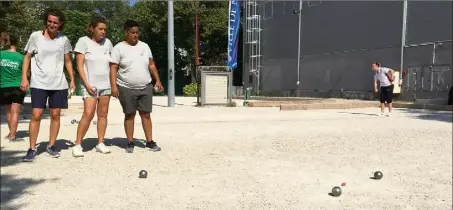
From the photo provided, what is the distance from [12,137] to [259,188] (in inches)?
160

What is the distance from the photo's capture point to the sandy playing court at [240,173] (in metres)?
3.37

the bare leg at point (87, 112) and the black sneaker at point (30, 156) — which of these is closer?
the black sneaker at point (30, 156)

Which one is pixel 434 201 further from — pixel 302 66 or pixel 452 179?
pixel 302 66

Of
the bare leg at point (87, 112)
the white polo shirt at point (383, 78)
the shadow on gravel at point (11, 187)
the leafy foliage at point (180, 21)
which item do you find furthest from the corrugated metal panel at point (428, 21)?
the leafy foliage at point (180, 21)

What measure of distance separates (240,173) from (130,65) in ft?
6.35

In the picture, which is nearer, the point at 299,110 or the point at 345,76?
the point at 299,110

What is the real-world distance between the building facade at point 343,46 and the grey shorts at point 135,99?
14.3 m

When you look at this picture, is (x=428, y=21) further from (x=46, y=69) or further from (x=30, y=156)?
(x=30, y=156)

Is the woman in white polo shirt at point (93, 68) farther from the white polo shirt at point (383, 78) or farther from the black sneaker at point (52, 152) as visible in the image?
the white polo shirt at point (383, 78)

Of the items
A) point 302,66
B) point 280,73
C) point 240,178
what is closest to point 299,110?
point 240,178

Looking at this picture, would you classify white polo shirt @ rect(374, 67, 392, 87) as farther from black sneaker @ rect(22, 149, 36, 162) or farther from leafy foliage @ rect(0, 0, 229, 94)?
leafy foliage @ rect(0, 0, 229, 94)

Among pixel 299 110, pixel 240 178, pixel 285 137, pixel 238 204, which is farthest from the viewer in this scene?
pixel 299 110

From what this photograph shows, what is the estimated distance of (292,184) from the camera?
3871mm

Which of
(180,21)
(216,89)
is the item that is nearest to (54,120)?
(216,89)
